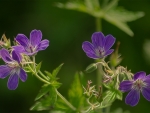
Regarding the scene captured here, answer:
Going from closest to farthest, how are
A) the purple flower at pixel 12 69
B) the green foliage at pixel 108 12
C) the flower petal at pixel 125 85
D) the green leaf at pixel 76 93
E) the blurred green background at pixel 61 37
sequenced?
the flower petal at pixel 125 85 < the purple flower at pixel 12 69 < the green leaf at pixel 76 93 < the green foliage at pixel 108 12 < the blurred green background at pixel 61 37

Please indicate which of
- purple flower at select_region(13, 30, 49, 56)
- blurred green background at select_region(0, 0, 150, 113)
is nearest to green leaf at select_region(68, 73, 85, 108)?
purple flower at select_region(13, 30, 49, 56)

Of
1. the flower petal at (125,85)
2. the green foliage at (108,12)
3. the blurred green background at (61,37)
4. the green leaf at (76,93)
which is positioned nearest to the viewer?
the flower petal at (125,85)

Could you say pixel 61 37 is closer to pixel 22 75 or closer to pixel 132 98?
pixel 22 75

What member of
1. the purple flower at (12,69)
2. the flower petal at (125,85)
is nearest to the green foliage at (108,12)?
the purple flower at (12,69)

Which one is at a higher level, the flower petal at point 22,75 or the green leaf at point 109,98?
the flower petal at point 22,75

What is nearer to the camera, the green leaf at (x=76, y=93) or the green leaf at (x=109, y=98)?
the green leaf at (x=109, y=98)

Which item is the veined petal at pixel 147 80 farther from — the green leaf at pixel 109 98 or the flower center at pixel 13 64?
the flower center at pixel 13 64

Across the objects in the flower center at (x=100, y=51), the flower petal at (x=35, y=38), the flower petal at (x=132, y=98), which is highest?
the flower petal at (x=35, y=38)

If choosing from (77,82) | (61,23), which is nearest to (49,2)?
(61,23)
